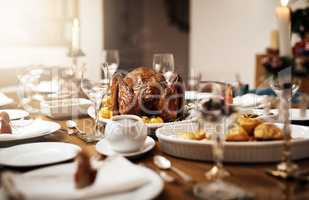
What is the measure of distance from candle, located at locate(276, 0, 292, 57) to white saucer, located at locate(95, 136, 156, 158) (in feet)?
1.48

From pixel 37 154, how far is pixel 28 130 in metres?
0.32

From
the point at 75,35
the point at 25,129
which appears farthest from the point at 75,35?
the point at 25,129

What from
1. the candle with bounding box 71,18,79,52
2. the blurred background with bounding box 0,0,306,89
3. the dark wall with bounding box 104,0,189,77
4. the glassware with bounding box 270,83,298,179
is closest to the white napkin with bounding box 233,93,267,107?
the glassware with bounding box 270,83,298,179

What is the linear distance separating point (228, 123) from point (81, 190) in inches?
16.2

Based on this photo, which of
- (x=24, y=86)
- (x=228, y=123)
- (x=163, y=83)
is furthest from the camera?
(x=24, y=86)

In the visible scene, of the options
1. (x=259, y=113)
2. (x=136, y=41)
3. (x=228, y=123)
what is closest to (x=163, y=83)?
(x=259, y=113)

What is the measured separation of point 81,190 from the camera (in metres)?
0.82

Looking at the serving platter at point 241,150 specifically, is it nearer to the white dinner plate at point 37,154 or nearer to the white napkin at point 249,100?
the white dinner plate at point 37,154

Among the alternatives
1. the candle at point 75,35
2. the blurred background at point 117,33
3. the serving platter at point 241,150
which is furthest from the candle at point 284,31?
the blurred background at point 117,33

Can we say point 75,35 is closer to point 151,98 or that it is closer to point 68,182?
point 151,98

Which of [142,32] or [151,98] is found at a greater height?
[142,32]

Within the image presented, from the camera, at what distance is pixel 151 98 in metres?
1.46

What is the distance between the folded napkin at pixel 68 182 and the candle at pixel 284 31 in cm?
41

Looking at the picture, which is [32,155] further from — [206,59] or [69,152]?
[206,59]
